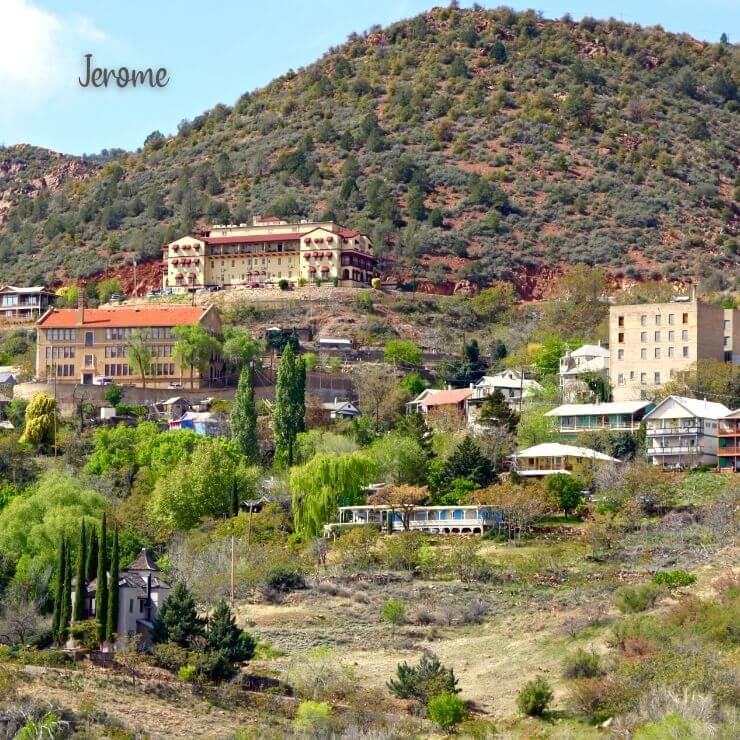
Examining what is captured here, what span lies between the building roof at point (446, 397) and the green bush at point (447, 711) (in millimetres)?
50456

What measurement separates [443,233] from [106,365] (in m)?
45.5

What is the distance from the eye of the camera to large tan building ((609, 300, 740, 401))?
112375mm

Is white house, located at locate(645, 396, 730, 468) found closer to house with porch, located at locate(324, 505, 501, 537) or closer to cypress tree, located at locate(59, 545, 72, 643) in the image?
house with porch, located at locate(324, 505, 501, 537)

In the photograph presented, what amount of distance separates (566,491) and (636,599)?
17983 mm

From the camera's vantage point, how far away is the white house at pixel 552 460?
3871 inches

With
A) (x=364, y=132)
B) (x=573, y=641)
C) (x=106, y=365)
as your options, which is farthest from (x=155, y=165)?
(x=573, y=641)

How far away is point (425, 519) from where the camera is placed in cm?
9300

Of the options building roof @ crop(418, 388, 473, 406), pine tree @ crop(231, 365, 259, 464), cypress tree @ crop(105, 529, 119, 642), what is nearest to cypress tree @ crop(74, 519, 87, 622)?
cypress tree @ crop(105, 529, 119, 642)

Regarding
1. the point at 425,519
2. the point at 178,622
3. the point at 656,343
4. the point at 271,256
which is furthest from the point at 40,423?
the point at 271,256

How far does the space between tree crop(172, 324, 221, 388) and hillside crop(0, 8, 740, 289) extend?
33.9m

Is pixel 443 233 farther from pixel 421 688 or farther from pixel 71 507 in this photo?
pixel 421 688

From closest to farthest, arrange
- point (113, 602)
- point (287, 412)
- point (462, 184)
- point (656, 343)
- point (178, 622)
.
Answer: point (178, 622), point (113, 602), point (287, 412), point (656, 343), point (462, 184)

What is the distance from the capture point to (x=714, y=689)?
6166cm

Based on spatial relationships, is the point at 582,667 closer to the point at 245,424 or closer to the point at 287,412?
the point at 287,412
